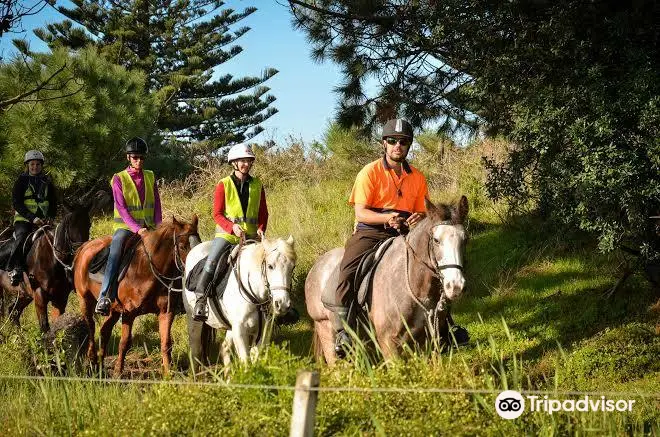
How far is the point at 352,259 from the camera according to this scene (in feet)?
22.7

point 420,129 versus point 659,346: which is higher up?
point 420,129

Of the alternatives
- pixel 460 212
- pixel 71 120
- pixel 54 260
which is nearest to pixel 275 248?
pixel 460 212

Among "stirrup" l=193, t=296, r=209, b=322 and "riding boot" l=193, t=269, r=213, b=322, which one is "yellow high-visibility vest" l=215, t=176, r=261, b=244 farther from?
"stirrup" l=193, t=296, r=209, b=322

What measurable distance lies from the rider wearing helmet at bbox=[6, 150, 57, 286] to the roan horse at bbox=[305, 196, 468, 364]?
6196mm

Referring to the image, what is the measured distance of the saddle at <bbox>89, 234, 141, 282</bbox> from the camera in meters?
9.20

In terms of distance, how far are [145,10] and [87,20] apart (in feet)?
8.26

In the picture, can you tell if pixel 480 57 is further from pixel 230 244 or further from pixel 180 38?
pixel 180 38

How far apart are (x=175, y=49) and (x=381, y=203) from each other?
92.8 ft

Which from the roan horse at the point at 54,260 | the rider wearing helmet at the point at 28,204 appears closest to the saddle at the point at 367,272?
the roan horse at the point at 54,260

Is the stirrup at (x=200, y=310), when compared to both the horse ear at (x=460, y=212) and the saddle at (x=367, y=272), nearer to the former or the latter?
the saddle at (x=367, y=272)

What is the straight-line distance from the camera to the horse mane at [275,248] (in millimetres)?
7281

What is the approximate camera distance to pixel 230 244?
8.26 m

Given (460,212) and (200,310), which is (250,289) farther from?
(460,212)

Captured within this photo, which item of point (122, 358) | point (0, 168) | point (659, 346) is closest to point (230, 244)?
point (122, 358)
